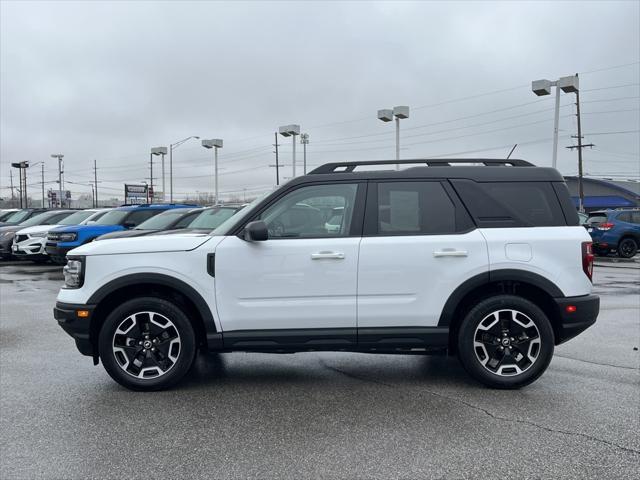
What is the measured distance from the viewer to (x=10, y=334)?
7.25 meters

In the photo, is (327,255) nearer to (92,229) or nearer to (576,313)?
(576,313)

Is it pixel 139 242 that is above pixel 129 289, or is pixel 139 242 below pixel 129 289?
above

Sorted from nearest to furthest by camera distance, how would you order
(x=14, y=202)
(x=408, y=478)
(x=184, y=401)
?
(x=408, y=478) → (x=184, y=401) → (x=14, y=202)

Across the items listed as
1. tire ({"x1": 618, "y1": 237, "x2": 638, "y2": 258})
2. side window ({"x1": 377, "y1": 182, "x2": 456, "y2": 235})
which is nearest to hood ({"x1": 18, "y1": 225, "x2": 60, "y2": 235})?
side window ({"x1": 377, "y1": 182, "x2": 456, "y2": 235})

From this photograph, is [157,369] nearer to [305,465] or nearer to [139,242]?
[139,242]

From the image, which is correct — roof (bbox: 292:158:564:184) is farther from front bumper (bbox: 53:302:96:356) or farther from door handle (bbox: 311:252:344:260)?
front bumper (bbox: 53:302:96:356)

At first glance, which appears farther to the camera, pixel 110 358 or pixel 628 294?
pixel 628 294

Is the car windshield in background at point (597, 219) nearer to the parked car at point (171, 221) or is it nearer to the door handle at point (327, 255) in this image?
the parked car at point (171, 221)

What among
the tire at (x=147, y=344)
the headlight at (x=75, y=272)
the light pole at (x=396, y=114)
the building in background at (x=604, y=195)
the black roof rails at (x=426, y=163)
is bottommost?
the tire at (x=147, y=344)

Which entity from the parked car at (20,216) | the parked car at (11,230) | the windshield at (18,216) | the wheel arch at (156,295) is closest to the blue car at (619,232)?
the wheel arch at (156,295)

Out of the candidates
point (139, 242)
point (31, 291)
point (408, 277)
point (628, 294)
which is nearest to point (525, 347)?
point (408, 277)

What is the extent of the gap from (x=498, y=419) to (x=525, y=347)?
0.87 m

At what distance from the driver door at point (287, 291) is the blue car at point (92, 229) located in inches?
428

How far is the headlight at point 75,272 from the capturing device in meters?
4.81
